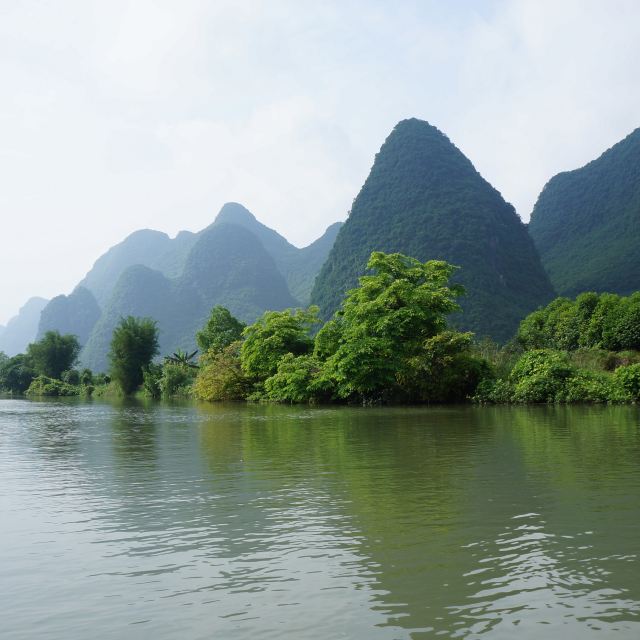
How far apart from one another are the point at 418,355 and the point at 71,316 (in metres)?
166

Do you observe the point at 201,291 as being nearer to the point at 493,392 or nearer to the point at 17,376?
the point at 17,376

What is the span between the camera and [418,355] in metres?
31.2

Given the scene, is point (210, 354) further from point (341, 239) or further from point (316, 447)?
point (341, 239)

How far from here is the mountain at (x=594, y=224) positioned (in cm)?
8788

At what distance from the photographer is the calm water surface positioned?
4.79 meters

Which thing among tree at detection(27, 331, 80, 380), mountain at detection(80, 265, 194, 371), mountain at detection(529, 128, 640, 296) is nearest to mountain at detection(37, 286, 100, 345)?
mountain at detection(80, 265, 194, 371)

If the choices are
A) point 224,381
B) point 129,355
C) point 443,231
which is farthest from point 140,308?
point 224,381

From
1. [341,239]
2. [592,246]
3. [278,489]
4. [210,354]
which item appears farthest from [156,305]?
[278,489]

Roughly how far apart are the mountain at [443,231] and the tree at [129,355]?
104 feet

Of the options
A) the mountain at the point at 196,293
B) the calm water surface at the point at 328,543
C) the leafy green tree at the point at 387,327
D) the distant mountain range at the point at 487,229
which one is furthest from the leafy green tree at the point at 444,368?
the mountain at the point at 196,293

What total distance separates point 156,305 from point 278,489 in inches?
6093

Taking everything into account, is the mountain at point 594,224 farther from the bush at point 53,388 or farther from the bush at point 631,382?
the bush at point 53,388

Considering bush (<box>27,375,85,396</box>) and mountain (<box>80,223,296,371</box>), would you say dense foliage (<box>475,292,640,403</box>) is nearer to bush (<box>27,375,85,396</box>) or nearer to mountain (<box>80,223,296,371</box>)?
bush (<box>27,375,85,396</box>)

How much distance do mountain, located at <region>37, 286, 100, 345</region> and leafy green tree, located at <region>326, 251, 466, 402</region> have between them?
156897mm
